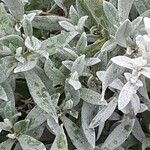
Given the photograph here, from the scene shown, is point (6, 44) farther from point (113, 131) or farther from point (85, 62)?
point (113, 131)

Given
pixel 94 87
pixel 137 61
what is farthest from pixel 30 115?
pixel 137 61

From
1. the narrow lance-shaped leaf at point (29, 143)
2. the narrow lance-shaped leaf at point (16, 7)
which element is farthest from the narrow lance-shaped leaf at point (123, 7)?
the narrow lance-shaped leaf at point (29, 143)

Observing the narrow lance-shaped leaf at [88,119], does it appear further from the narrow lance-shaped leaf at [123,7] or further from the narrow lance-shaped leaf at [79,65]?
the narrow lance-shaped leaf at [123,7]

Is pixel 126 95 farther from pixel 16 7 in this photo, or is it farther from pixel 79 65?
pixel 16 7

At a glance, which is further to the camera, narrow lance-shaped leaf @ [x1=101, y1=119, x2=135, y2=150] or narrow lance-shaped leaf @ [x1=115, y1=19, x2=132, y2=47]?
narrow lance-shaped leaf @ [x1=101, y1=119, x2=135, y2=150]

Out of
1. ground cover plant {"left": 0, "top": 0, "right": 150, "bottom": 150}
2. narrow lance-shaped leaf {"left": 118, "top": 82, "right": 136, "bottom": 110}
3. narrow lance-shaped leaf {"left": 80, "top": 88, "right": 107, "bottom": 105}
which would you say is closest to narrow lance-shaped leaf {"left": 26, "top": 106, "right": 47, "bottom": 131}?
ground cover plant {"left": 0, "top": 0, "right": 150, "bottom": 150}

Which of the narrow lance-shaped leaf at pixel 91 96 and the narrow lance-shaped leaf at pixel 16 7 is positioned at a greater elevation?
the narrow lance-shaped leaf at pixel 16 7

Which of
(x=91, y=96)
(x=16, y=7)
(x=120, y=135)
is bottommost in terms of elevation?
(x=120, y=135)

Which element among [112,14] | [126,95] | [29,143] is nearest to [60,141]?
[29,143]

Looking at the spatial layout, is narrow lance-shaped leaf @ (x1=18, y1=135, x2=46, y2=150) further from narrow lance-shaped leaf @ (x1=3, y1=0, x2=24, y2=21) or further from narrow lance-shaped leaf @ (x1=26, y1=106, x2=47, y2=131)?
narrow lance-shaped leaf @ (x1=3, y1=0, x2=24, y2=21)
